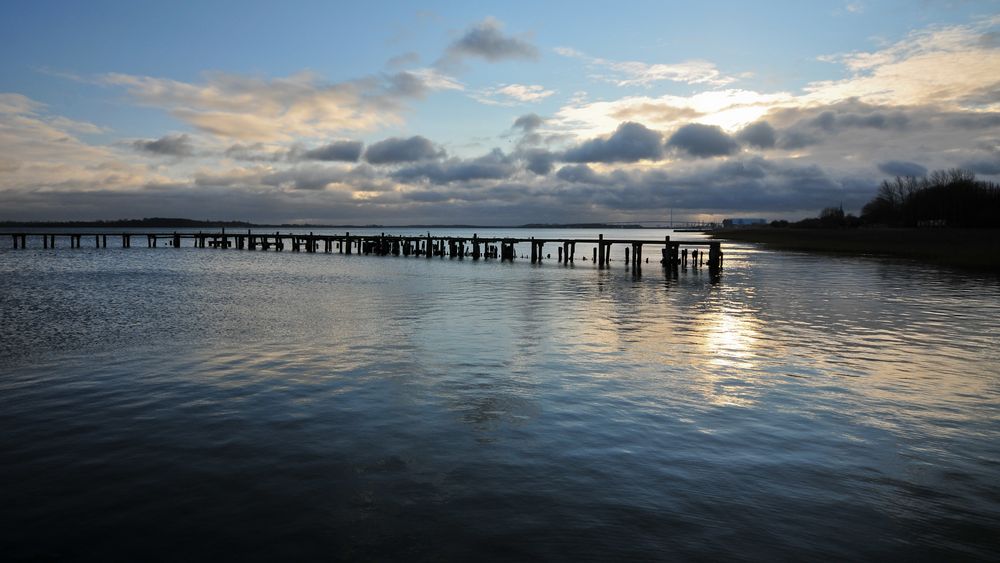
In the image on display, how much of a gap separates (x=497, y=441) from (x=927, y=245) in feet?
259

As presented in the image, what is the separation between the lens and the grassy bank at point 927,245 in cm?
5359

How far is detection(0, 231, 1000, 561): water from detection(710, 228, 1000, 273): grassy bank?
133 ft

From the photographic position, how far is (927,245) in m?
70.6

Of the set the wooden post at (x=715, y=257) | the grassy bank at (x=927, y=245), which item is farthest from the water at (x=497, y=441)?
the grassy bank at (x=927, y=245)

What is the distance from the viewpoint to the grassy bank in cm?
5359

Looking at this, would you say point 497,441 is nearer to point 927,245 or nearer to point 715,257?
point 715,257

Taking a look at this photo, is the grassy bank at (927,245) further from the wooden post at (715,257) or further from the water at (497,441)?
the water at (497,441)

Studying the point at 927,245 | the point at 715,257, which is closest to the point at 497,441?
the point at 715,257

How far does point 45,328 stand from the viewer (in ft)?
60.0

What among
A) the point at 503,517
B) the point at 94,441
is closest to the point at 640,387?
the point at 503,517

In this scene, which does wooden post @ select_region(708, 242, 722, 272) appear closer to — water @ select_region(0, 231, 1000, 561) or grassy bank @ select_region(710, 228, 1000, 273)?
grassy bank @ select_region(710, 228, 1000, 273)

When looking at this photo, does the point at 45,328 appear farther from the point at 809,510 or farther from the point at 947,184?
the point at 947,184

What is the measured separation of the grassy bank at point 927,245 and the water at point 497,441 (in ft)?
133

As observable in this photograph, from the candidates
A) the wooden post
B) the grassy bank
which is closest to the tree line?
the grassy bank
